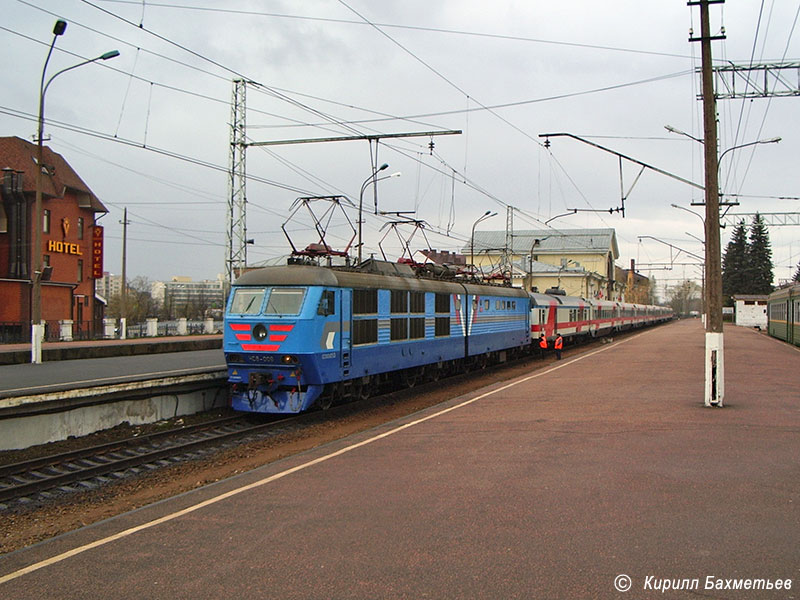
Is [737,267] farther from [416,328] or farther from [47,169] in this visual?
[416,328]

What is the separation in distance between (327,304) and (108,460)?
499 centimetres

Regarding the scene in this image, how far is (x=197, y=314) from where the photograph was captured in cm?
7638

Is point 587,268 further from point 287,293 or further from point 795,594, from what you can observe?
point 795,594

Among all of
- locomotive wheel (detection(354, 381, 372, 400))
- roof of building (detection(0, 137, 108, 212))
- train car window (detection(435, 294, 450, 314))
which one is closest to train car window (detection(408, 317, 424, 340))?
train car window (detection(435, 294, 450, 314))

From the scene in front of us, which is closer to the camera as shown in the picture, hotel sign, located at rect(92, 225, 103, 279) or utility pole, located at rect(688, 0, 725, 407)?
utility pole, located at rect(688, 0, 725, 407)

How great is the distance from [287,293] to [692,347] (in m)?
25.1

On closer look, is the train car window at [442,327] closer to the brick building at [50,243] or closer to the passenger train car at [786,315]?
the passenger train car at [786,315]

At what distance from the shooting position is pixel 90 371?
62.2 ft

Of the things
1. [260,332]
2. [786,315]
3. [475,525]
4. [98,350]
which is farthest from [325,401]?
[786,315]

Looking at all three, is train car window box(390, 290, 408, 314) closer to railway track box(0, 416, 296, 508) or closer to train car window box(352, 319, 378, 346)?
train car window box(352, 319, 378, 346)

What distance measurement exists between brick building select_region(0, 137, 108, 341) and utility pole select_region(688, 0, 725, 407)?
3461 cm

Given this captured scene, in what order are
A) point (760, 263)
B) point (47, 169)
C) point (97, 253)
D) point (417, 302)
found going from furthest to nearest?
point (760, 263), point (97, 253), point (47, 169), point (417, 302)

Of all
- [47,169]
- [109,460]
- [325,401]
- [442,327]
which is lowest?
[109,460]

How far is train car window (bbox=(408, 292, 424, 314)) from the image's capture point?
58.4 ft
